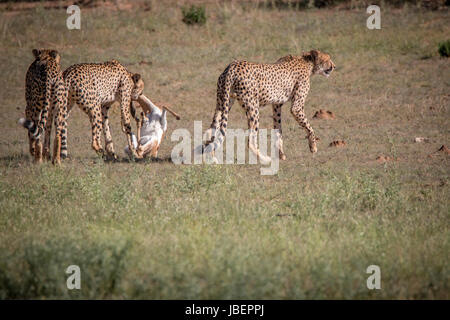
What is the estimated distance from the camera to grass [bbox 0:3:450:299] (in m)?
5.30

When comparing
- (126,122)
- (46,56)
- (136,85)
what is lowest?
(126,122)

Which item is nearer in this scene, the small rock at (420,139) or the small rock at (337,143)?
the small rock at (337,143)

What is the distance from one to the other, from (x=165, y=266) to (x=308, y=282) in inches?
44.6

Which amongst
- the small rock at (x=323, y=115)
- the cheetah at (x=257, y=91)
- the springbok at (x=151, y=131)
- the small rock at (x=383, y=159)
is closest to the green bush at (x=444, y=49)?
the small rock at (x=323, y=115)

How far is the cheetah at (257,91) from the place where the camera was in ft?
32.3

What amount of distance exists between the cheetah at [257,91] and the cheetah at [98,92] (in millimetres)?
1571

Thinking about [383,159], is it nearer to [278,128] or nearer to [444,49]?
[278,128]

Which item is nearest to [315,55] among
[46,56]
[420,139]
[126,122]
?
[420,139]

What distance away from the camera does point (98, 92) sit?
403 inches

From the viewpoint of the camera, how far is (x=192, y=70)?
1692cm

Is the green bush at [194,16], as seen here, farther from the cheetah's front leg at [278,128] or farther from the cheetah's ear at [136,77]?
the cheetah's front leg at [278,128]

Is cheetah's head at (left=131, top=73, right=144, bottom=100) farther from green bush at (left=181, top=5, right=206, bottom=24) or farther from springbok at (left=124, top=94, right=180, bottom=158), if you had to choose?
green bush at (left=181, top=5, right=206, bottom=24)

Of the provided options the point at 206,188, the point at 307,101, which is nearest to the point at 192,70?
the point at 307,101

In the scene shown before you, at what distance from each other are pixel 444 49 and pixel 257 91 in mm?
8362
